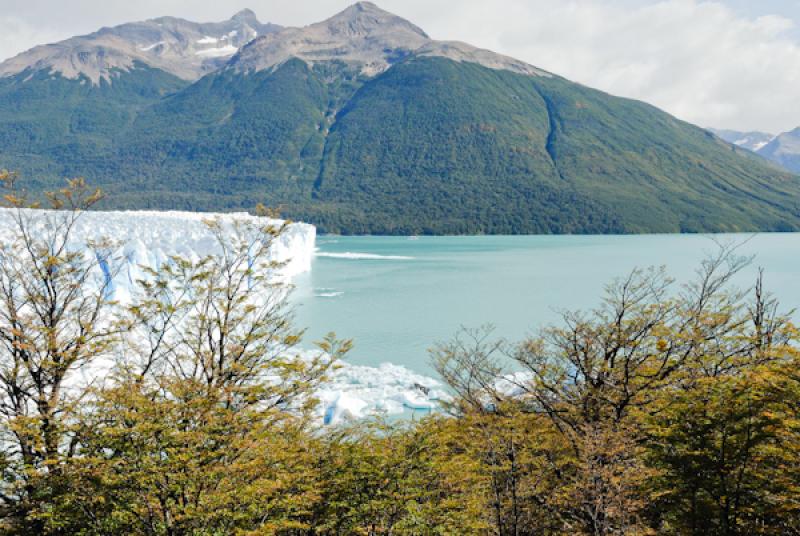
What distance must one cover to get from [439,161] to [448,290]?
117 meters

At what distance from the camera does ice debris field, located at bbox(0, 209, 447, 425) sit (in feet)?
52.8

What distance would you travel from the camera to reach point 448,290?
44094mm

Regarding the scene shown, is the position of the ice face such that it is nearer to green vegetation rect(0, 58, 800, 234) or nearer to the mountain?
green vegetation rect(0, 58, 800, 234)

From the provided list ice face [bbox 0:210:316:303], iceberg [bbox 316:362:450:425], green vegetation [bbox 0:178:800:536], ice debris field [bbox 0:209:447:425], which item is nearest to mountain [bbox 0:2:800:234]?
ice face [bbox 0:210:316:303]

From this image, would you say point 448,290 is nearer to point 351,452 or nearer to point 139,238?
point 139,238

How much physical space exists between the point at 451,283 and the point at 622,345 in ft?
125

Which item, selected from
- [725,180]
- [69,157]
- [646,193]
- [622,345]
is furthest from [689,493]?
[69,157]

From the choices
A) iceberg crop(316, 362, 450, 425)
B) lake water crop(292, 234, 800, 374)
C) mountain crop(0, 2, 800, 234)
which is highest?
mountain crop(0, 2, 800, 234)

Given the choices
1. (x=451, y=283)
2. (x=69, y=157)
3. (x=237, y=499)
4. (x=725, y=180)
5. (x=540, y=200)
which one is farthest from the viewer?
(x=69, y=157)

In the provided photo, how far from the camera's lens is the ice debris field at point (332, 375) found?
16.1m

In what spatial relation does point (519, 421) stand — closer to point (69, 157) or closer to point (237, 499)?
point (237, 499)

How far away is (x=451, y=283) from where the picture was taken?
157ft

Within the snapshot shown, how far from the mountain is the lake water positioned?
186ft

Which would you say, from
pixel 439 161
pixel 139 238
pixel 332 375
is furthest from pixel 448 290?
pixel 439 161
